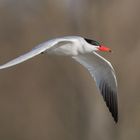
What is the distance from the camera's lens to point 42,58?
1830 cm

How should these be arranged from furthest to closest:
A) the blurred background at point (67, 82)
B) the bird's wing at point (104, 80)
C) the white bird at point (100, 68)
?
1. the blurred background at point (67, 82)
2. the bird's wing at point (104, 80)
3. the white bird at point (100, 68)

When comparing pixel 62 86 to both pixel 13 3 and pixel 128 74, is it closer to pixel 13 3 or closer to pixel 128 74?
pixel 128 74

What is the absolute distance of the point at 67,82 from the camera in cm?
1823

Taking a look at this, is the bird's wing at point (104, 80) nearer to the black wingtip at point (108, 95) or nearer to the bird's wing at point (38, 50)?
the black wingtip at point (108, 95)

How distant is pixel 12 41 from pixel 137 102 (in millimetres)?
3786

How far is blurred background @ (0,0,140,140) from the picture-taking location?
16.6 meters

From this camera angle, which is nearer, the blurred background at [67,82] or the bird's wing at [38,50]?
the bird's wing at [38,50]

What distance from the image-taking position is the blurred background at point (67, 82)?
16578 millimetres

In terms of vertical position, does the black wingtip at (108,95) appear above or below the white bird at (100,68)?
below

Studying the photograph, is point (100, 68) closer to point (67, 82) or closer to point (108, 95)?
point (108, 95)

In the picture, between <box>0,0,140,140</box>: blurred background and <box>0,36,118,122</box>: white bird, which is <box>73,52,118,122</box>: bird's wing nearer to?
<box>0,36,118,122</box>: white bird

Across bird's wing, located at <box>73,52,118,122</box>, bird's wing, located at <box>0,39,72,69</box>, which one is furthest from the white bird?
bird's wing, located at <box>0,39,72,69</box>

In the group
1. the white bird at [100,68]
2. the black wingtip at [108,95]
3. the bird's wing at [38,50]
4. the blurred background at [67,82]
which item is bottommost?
the blurred background at [67,82]

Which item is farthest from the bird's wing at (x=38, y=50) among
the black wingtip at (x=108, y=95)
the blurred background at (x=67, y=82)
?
the blurred background at (x=67, y=82)
